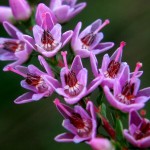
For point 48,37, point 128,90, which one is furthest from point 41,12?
point 128,90

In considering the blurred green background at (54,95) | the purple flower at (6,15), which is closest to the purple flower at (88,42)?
the purple flower at (6,15)

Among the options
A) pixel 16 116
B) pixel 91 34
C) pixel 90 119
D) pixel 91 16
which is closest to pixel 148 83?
pixel 91 16

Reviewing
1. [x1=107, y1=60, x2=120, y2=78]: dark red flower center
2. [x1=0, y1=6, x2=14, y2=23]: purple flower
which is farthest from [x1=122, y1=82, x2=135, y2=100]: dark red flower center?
[x1=0, y1=6, x2=14, y2=23]: purple flower

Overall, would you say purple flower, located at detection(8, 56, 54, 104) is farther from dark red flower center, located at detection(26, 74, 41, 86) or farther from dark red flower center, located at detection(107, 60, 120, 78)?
dark red flower center, located at detection(107, 60, 120, 78)

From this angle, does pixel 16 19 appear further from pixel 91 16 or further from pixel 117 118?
pixel 91 16

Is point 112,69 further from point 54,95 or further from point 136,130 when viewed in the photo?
point 54,95

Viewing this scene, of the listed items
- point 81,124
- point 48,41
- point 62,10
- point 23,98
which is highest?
point 62,10

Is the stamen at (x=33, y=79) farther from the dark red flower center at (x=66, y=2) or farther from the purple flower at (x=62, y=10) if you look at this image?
the dark red flower center at (x=66, y=2)
